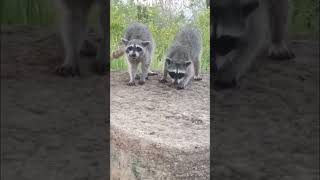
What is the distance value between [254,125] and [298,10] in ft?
1.61

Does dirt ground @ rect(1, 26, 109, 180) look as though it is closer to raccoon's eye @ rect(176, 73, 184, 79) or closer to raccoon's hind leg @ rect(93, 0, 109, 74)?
raccoon's hind leg @ rect(93, 0, 109, 74)

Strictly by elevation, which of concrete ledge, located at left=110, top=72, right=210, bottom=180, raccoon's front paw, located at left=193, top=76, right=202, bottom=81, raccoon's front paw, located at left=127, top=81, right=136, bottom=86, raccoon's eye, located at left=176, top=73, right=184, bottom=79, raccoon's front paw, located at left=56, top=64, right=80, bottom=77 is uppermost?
raccoon's front paw, located at left=56, top=64, right=80, bottom=77

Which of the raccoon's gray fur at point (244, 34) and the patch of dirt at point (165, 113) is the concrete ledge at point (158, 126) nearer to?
the patch of dirt at point (165, 113)

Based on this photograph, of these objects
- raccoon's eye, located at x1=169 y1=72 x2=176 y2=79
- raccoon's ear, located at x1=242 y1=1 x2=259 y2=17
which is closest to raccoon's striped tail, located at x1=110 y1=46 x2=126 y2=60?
raccoon's eye, located at x1=169 y1=72 x2=176 y2=79

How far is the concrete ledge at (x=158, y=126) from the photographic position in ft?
7.16

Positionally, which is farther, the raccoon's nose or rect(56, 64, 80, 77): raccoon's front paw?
the raccoon's nose

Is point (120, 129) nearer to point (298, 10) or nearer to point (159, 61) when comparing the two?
point (159, 61)

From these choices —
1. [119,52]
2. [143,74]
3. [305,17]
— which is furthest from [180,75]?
[305,17]

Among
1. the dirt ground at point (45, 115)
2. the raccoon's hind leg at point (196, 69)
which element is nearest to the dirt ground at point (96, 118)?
the dirt ground at point (45, 115)

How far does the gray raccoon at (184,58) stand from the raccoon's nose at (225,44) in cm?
9

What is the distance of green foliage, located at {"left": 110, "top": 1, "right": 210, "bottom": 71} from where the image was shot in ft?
7.08

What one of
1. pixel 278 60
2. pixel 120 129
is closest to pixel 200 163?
pixel 120 129

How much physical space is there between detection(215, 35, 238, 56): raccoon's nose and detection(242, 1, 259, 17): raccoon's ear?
113 mm

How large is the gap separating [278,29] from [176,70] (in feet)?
1.46
